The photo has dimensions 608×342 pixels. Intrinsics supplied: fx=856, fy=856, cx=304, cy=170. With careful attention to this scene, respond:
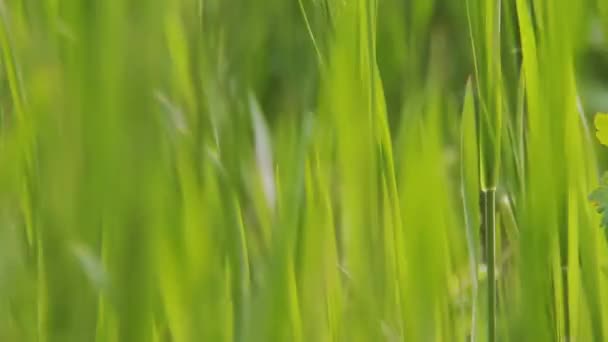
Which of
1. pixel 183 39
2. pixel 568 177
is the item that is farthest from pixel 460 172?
pixel 183 39

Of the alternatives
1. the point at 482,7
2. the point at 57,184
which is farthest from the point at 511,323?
the point at 57,184

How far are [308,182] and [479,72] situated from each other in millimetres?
133

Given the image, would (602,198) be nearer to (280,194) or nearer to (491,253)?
(491,253)

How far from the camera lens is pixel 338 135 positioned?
577 mm

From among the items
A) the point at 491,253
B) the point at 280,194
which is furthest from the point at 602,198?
the point at 280,194

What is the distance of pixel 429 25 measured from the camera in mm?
676

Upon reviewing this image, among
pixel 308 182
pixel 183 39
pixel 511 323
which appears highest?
pixel 183 39

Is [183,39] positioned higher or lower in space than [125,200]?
higher

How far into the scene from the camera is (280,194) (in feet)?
1.86

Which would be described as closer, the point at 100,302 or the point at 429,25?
the point at 100,302

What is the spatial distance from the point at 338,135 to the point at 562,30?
0.55 ft

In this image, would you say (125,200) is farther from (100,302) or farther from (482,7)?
(482,7)

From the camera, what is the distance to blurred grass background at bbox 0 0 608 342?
542 millimetres

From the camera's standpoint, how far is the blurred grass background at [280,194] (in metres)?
0.54
